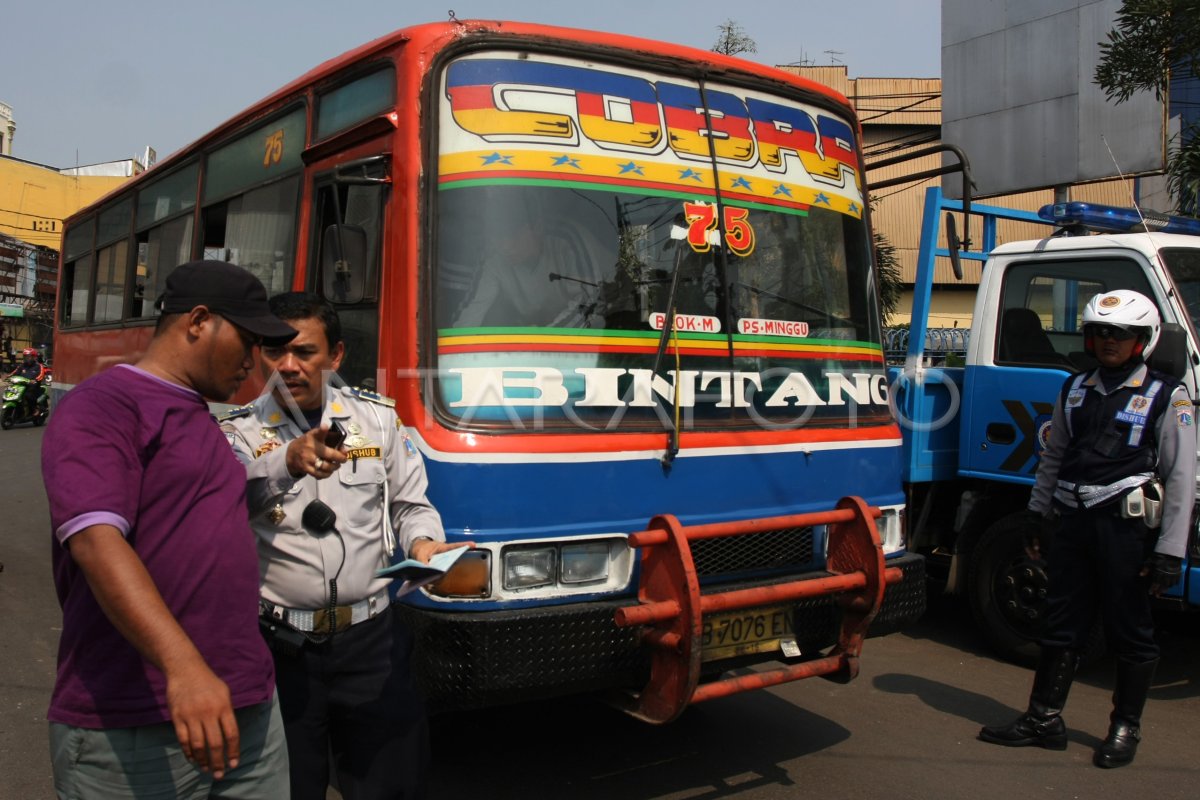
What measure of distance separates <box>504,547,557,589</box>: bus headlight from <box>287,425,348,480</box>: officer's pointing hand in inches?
42.0

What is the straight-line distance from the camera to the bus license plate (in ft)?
11.1

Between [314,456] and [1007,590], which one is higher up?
[314,456]

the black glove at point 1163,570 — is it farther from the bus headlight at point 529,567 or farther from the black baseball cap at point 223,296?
the black baseball cap at point 223,296

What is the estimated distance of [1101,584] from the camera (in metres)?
4.18

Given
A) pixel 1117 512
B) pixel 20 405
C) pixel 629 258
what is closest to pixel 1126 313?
pixel 1117 512

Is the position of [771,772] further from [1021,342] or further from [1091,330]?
[1021,342]

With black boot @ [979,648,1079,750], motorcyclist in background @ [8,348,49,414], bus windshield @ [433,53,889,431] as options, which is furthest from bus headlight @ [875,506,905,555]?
motorcyclist in background @ [8,348,49,414]

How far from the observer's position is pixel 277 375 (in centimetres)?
266

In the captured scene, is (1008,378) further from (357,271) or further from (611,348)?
(357,271)

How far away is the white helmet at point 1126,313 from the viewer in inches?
161

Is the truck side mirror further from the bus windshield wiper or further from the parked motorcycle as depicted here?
the parked motorcycle

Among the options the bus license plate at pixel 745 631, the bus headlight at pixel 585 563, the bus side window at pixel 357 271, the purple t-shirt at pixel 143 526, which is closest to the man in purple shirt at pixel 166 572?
the purple t-shirt at pixel 143 526

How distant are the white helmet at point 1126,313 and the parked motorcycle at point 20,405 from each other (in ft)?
59.2

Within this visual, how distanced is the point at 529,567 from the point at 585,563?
0.21 meters
